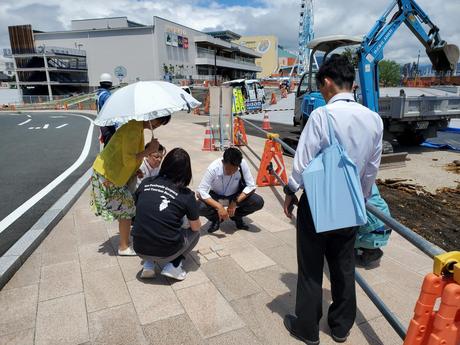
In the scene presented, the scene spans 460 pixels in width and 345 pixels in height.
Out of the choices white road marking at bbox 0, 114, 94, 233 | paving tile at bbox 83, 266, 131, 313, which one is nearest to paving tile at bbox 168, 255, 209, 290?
paving tile at bbox 83, 266, 131, 313

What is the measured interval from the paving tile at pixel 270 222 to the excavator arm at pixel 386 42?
5104mm

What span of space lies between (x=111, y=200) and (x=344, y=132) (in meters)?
2.38

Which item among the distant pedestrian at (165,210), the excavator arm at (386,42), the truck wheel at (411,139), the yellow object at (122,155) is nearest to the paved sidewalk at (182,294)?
the distant pedestrian at (165,210)

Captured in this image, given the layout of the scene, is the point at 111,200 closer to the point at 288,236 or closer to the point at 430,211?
the point at 288,236

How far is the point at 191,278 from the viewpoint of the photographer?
128 inches

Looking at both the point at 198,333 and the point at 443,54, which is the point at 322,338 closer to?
the point at 198,333

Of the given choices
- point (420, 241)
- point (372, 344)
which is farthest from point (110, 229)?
point (420, 241)

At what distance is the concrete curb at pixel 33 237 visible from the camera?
3.25 m

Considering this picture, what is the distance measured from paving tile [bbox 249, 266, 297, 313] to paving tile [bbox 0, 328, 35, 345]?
185cm

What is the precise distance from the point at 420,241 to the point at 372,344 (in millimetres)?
1108

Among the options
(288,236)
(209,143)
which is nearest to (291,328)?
(288,236)

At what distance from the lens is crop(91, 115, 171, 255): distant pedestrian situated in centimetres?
319

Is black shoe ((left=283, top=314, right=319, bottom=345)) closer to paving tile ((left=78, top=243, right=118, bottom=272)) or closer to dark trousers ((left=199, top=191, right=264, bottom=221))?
dark trousers ((left=199, top=191, right=264, bottom=221))

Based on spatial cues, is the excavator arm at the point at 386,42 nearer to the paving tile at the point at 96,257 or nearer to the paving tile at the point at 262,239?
the paving tile at the point at 262,239
